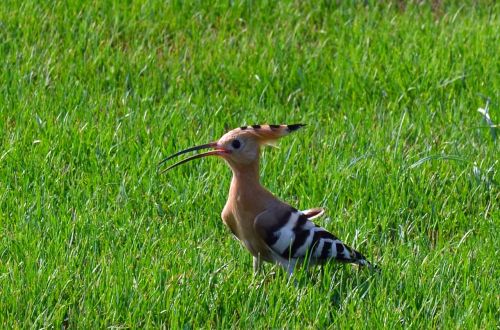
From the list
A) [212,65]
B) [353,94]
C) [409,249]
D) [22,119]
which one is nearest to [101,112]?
[22,119]

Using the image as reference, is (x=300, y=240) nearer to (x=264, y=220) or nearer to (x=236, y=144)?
(x=264, y=220)

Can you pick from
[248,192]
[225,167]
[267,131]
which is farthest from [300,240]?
[225,167]

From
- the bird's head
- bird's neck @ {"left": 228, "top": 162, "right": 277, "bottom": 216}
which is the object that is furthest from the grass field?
the bird's head

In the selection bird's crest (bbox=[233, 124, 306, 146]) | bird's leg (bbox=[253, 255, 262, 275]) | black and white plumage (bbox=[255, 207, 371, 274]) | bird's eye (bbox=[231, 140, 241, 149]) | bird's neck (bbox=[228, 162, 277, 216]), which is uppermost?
bird's crest (bbox=[233, 124, 306, 146])

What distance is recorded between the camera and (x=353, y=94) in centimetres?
690

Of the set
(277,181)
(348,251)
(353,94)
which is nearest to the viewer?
(348,251)

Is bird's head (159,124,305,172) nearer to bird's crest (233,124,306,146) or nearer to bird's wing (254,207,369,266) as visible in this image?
bird's crest (233,124,306,146)

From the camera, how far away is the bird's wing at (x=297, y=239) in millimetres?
4875

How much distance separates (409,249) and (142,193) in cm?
136

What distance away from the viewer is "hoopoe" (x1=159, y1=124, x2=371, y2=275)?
4891mm

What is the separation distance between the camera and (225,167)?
595 centimetres

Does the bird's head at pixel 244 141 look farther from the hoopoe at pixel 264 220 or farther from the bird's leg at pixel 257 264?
the bird's leg at pixel 257 264

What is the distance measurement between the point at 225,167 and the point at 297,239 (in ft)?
3.75

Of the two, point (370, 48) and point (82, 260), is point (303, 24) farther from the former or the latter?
point (82, 260)
